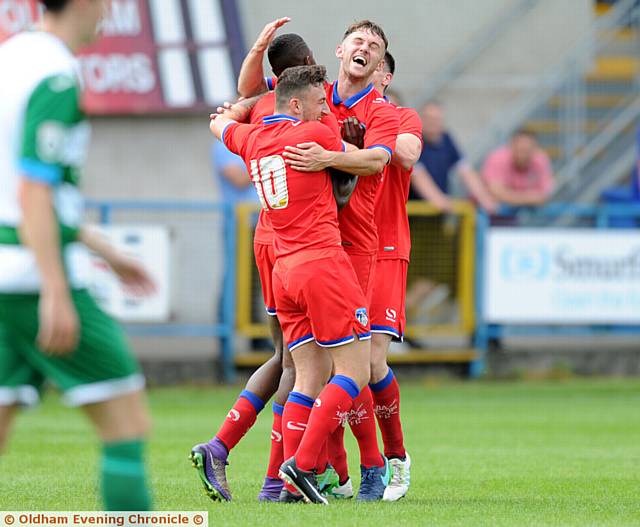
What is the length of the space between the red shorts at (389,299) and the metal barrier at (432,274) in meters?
7.85

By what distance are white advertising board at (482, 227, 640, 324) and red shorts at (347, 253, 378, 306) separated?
871 cm

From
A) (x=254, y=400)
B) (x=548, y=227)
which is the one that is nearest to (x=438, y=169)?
(x=548, y=227)

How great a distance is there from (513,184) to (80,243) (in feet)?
40.5

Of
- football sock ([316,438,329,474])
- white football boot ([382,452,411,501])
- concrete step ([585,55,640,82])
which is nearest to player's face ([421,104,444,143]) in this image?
concrete step ([585,55,640,82])

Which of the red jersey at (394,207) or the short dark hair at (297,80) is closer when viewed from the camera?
the short dark hair at (297,80)

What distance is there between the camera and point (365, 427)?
744 cm

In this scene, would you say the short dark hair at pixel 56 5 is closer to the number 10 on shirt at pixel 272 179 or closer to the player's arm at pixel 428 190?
the number 10 on shirt at pixel 272 179

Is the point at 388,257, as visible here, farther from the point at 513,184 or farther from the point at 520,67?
the point at 520,67

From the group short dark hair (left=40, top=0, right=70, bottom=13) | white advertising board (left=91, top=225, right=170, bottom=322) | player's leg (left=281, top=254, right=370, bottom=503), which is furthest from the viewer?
white advertising board (left=91, top=225, right=170, bottom=322)

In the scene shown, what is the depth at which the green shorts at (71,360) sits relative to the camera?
173 inches

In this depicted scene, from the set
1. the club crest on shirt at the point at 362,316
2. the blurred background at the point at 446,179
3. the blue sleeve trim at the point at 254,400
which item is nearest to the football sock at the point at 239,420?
the blue sleeve trim at the point at 254,400

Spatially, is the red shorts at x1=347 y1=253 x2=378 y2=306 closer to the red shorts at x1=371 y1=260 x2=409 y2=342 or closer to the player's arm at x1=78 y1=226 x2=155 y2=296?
the red shorts at x1=371 y1=260 x2=409 y2=342

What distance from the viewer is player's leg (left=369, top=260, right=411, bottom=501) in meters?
7.49

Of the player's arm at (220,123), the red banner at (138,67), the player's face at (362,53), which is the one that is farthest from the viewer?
the red banner at (138,67)
